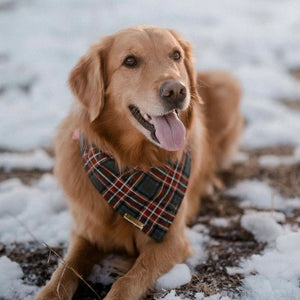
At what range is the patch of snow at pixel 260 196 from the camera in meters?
3.62

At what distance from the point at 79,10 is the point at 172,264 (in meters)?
8.48

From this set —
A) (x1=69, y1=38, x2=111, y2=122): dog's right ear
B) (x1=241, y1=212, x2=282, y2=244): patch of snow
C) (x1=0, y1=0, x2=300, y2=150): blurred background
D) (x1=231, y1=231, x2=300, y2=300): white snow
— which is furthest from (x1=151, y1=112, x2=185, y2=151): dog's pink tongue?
(x1=0, y1=0, x2=300, y2=150): blurred background

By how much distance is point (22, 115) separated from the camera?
17.6 feet

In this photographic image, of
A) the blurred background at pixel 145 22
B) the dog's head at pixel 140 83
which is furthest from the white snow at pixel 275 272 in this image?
the blurred background at pixel 145 22

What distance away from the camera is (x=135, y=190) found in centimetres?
277

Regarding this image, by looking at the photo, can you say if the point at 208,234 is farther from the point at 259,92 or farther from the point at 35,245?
the point at 259,92

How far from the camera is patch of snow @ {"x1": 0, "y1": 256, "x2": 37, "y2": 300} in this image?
101 inches

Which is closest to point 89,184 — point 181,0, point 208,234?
point 208,234

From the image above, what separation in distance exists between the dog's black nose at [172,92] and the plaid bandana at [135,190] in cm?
59

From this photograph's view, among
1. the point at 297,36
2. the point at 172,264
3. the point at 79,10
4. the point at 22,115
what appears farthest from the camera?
the point at 79,10

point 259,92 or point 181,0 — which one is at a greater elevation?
point 181,0

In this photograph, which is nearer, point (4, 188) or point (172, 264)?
point (172, 264)

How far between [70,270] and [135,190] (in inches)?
26.9

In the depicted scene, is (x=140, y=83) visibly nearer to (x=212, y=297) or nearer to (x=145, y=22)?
(x=212, y=297)
